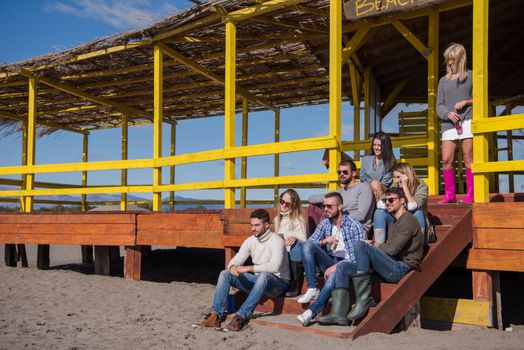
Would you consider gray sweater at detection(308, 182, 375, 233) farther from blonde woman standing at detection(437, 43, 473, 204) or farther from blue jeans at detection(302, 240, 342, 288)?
blonde woman standing at detection(437, 43, 473, 204)

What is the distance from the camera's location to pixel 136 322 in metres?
6.49

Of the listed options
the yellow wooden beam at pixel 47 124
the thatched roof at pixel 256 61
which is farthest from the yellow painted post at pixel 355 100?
the yellow wooden beam at pixel 47 124

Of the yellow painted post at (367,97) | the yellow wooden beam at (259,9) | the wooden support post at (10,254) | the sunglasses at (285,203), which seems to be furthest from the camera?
the wooden support post at (10,254)

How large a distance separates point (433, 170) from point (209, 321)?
167 inches

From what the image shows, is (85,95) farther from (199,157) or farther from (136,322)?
(136,322)

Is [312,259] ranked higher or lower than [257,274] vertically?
higher

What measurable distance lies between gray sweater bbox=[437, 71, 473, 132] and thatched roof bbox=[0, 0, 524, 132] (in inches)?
101

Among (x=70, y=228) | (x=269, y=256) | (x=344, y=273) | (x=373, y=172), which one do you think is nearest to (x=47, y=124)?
(x=70, y=228)

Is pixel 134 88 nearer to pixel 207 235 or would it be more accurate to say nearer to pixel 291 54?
pixel 291 54

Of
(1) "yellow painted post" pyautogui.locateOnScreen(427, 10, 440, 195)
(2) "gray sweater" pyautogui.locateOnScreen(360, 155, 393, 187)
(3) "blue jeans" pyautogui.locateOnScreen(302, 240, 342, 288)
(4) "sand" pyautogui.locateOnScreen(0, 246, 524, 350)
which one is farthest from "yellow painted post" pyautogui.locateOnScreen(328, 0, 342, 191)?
(4) "sand" pyautogui.locateOnScreen(0, 246, 524, 350)

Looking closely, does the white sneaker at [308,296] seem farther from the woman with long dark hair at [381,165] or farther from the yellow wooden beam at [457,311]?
the yellow wooden beam at [457,311]

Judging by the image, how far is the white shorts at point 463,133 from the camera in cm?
642

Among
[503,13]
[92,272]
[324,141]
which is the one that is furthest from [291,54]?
[92,272]

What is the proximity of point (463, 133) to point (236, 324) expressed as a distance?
320 cm
